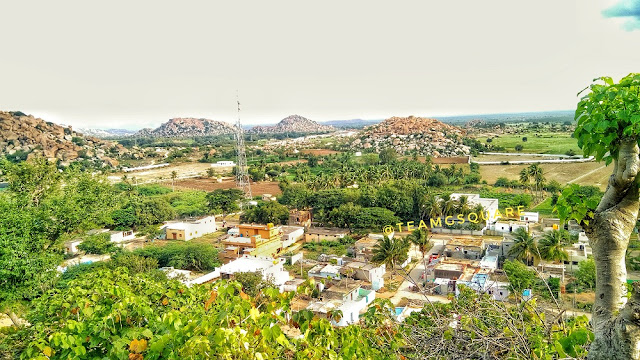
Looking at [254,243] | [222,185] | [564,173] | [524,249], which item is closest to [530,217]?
[524,249]

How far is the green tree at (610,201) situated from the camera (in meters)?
1.89

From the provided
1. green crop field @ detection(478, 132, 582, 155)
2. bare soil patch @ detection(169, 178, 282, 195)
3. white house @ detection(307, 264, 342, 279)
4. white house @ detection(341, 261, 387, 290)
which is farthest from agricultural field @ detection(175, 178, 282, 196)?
green crop field @ detection(478, 132, 582, 155)

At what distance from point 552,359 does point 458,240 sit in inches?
660

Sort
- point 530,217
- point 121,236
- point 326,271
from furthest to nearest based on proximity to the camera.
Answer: point 530,217, point 121,236, point 326,271

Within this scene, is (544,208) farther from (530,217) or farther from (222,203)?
(222,203)

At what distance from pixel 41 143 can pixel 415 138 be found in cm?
5581

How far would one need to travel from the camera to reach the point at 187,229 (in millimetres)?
21422

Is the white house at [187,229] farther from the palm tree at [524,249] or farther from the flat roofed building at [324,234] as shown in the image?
the palm tree at [524,249]

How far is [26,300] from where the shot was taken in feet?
27.1

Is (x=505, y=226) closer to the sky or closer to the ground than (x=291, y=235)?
closer to the ground

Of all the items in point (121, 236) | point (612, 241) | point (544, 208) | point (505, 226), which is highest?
point (612, 241)

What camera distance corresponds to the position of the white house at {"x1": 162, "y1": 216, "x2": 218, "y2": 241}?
2132cm

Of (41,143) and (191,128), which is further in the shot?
(191,128)

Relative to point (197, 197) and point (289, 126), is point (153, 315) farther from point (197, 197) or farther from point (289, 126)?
point (289, 126)
